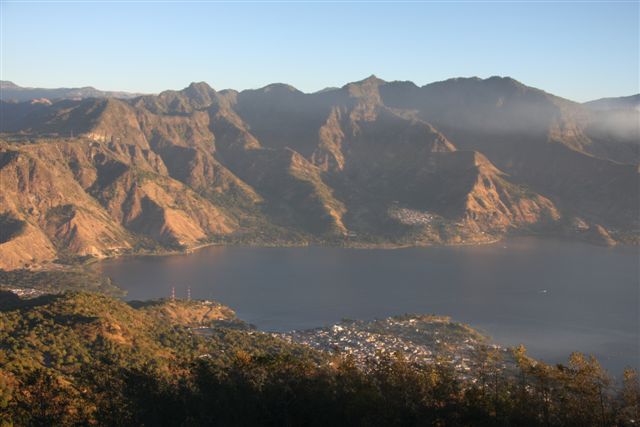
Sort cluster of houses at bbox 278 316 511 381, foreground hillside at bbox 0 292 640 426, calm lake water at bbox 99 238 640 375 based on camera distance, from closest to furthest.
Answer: foreground hillside at bbox 0 292 640 426, cluster of houses at bbox 278 316 511 381, calm lake water at bbox 99 238 640 375

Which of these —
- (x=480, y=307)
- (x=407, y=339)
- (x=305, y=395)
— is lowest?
(x=480, y=307)

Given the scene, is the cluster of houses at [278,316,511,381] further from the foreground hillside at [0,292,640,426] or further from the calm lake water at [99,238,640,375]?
the foreground hillside at [0,292,640,426]

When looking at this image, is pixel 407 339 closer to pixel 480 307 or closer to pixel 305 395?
pixel 480 307

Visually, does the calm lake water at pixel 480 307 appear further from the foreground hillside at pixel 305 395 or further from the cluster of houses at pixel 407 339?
the foreground hillside at pixel 305 395

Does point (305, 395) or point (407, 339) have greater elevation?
point (305, 395)

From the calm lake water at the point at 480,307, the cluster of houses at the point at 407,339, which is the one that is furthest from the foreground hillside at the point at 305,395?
the calm lake water at the point at 480,307

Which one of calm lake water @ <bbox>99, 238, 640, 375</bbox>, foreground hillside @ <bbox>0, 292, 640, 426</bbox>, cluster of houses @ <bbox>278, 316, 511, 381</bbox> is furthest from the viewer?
calm lake water @ <bbox>99, 238, 640, 375</bbox>

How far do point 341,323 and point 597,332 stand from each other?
49.6 metres

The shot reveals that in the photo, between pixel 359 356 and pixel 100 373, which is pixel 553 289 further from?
pixel 100 373

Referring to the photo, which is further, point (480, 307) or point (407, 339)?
point (480, 307)

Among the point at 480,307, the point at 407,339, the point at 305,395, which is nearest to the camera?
the point at 305,395

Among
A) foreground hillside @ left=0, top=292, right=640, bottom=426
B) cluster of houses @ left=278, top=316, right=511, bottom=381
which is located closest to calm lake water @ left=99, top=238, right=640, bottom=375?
cluster of houses @ left=278, top=316, right=511, bottom=381

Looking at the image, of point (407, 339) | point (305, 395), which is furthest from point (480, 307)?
point (305, 395)

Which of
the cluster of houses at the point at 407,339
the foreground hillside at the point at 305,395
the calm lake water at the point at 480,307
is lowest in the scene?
the calm lake water at the point at 480,307
